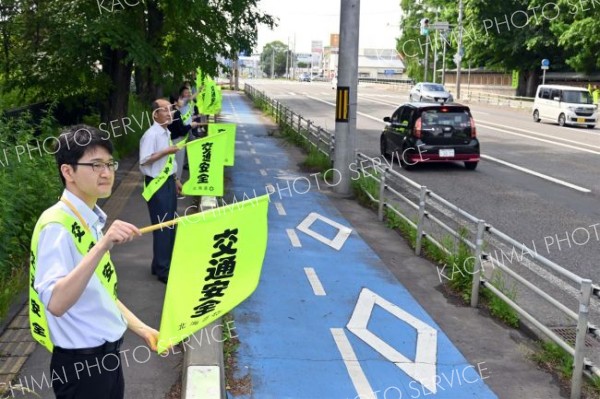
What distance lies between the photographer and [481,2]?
168 feet

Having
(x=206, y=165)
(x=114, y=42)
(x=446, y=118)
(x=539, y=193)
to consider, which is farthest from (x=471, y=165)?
(x=206, y=165)

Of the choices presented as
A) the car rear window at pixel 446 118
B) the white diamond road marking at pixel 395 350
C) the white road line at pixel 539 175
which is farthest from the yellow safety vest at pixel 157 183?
the car rear window at pixel 446 118

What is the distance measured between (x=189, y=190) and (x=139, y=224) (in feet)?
7.39

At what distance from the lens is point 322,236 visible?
33.1 ft

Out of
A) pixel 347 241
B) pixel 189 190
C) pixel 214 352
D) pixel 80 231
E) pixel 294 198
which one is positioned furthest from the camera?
pixel 294 198

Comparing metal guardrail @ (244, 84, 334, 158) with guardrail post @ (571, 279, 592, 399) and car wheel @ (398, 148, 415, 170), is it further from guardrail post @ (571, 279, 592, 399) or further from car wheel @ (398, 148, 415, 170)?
guardrail post @ (571, 279, 592, 399)

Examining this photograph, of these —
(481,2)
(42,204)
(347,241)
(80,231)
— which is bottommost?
(347,241)

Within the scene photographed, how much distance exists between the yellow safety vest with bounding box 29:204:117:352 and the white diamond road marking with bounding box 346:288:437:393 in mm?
3167

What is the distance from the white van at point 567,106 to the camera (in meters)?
30.4

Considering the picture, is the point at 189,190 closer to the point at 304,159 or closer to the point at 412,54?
the point at 304,159

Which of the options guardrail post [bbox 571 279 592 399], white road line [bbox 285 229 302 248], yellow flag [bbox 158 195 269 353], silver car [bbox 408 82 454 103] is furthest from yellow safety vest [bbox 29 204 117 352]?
silver car [bbox 408 82 454 103]

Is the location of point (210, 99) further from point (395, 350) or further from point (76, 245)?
point (76, 245)

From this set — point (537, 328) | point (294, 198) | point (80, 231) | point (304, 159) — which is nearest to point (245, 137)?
point (304, 159)

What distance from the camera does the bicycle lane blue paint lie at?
518 cm
